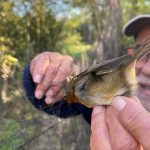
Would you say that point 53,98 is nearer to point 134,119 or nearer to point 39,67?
point 39,67

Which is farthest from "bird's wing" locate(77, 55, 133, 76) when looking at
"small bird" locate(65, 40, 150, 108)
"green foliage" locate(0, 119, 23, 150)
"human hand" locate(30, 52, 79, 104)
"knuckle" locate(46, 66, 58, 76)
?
"knuckle" locate(46, 66, 58, 76)

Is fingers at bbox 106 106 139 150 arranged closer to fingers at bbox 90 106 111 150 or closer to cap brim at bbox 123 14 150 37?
fingers at bbox 90 106 111 150

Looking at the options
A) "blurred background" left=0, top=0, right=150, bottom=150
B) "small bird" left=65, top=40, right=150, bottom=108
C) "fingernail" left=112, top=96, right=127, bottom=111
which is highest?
"small bird" left=65, top=40, right=150, bottom=108

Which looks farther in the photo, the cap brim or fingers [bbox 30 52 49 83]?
the cap brim

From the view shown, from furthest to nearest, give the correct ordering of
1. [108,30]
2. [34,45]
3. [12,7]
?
[108,30]
[34,45]
[12,7]

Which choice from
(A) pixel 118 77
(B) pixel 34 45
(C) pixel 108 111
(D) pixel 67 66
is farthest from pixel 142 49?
(B) pixel 34 45

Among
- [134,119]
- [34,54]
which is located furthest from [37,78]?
[34,54]

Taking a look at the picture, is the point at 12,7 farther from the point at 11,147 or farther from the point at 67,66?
the point at 11,147
